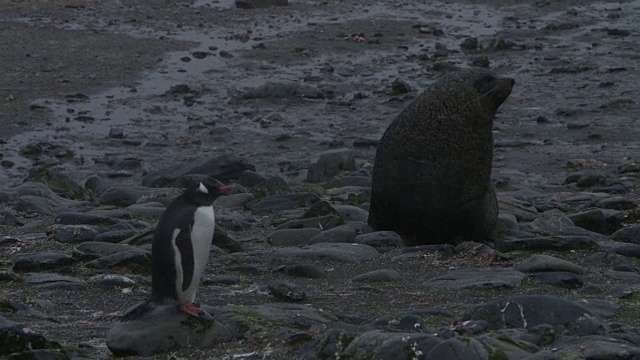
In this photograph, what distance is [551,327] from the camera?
20.6ft

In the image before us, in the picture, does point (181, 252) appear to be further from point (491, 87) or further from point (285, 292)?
point (491, 87)

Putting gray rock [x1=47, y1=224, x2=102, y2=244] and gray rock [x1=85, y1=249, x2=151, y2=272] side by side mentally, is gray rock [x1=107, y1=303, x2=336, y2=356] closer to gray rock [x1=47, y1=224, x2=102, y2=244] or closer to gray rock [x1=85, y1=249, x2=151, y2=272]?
gray rock [x1=85, y1=249, x2=151, y2=272]

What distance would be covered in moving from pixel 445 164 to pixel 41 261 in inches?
109

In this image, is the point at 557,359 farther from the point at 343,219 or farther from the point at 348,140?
the point at 348,140

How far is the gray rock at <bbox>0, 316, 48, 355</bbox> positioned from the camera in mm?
6133

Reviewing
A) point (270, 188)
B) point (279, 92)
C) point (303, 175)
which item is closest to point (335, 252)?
point (270, 188)

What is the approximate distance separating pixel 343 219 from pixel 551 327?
4.44m

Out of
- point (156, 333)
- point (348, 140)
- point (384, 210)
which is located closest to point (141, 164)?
point (348, 140)

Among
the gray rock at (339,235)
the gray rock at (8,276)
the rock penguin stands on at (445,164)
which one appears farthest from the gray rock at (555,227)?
the gray rock at (8,276)

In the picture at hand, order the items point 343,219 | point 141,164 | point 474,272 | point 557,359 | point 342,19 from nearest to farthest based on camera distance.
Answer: point 557,359 → point 474,272 → point 343,219 → point 141,164 → point 342,19

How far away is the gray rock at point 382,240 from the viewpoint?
964 cm

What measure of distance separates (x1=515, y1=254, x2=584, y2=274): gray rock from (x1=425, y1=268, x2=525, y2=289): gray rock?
0.10 metres

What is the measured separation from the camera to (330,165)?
1415 centimetres

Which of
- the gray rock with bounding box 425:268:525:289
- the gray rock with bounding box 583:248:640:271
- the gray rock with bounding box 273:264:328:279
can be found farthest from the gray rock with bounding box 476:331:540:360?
the gray rock with bounding box 583:248:640:271
